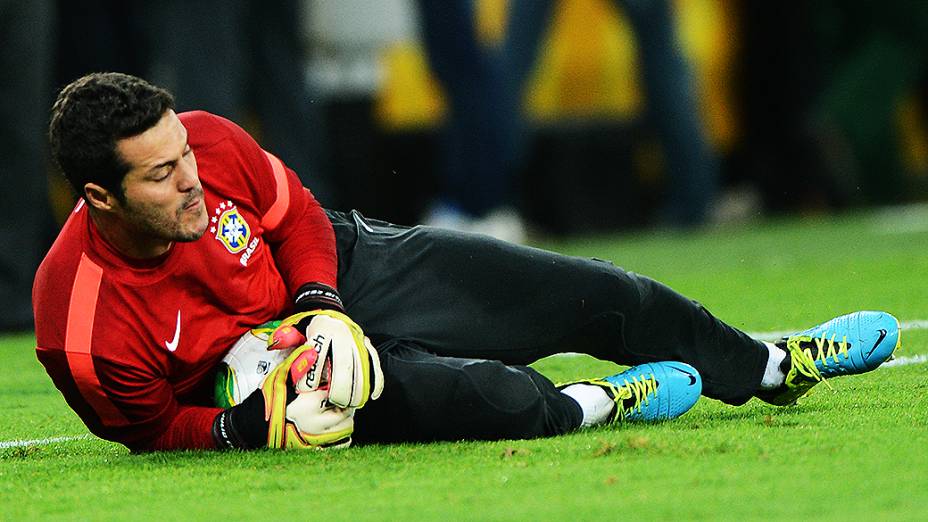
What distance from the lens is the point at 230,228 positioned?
3.79 m

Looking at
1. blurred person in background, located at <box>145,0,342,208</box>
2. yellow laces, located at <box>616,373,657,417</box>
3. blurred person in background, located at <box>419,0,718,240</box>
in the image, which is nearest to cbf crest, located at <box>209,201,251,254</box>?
yellow laces, located at <box>616,373,657,417</box>

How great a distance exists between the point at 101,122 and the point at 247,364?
62cm

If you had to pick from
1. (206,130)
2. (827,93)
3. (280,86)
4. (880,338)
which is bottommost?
(280,86)

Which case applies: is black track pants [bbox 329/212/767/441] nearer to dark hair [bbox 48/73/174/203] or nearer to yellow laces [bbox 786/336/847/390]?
yellow laces [bbox 786/336/847/390]

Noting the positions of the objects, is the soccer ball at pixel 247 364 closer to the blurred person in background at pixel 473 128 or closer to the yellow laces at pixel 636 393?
the yellow laces at pixel 636 393

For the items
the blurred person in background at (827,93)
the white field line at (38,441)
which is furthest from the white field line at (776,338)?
the blurred person in background at (827,93)

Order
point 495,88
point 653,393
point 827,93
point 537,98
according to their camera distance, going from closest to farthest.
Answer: point 653,393
point 495,88
point 537,98
point 827,93

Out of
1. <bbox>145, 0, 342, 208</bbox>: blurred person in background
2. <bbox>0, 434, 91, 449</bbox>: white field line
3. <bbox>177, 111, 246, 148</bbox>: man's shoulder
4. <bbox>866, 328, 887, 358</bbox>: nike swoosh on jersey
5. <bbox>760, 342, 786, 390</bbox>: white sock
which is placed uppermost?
<bbox>177, 111, 246, 148</bbox>: man's shoulder

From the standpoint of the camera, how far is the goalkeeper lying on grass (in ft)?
11.6

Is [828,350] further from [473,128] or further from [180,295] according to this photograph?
[473,128]

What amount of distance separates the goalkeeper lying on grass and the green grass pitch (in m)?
0.08

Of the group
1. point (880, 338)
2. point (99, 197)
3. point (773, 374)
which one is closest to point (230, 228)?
point (99, 197)

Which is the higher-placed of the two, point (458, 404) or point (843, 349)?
point (843, 349)

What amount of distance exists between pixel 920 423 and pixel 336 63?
6.51 meters
